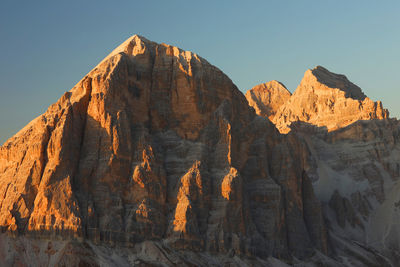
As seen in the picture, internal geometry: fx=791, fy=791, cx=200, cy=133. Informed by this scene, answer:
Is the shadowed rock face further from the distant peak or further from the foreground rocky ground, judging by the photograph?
→ the distant peak

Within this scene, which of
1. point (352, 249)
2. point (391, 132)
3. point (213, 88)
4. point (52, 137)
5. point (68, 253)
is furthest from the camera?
point (391, 132)

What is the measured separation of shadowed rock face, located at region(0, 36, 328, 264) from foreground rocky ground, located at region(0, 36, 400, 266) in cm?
17

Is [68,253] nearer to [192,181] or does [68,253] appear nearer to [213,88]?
[192,181]

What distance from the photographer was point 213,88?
4791 inches

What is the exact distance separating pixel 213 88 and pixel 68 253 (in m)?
38.1

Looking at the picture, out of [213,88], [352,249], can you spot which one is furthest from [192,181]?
[352,249]

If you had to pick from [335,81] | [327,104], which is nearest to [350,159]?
[327,104]

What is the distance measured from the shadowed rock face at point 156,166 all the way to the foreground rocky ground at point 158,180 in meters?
0.17

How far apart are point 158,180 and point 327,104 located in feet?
270

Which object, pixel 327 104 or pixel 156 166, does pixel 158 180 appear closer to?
pixel 156 166

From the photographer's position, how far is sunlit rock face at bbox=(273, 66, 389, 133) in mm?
174750

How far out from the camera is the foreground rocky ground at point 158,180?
100688 millimetres

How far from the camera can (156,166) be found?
110 metres

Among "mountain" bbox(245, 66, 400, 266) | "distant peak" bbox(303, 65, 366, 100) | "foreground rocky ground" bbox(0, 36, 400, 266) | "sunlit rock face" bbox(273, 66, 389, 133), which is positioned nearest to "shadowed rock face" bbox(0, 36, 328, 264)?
"foreground rocky ground" bbox(0, 36, 400, 266)
